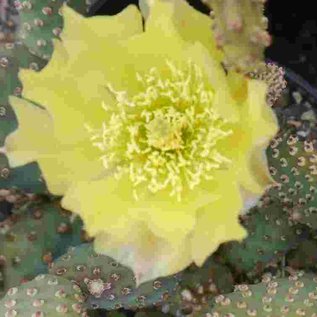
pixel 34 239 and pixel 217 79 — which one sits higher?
pixel 217 79

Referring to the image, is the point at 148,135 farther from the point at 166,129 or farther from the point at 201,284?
the point at 201,284

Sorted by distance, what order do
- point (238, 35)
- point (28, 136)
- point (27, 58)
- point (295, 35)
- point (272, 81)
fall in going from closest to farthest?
point (238, 35), point (28, 136), point (272, 81), point (27, 58), point (295, 35)

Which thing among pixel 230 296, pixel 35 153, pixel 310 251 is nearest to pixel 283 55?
pixel 310 251

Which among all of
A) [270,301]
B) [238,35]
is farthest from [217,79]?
[270,301]

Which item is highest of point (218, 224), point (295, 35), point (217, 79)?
point (217, 79)

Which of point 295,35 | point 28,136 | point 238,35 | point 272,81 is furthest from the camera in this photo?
point 295,35

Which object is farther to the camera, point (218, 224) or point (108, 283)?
point (108, 283)
